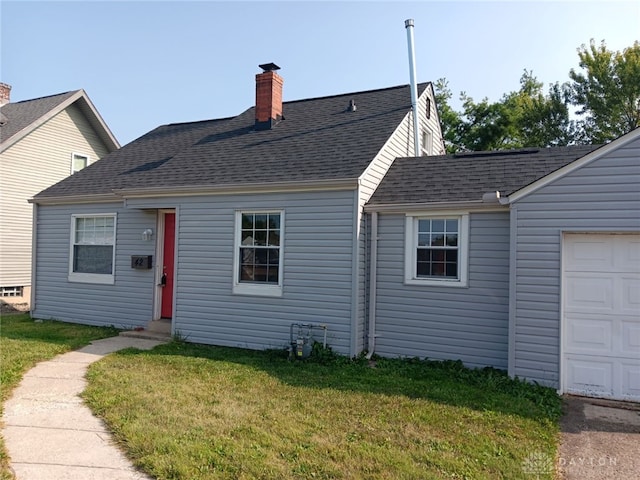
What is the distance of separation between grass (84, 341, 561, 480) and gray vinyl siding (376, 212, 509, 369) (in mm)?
308

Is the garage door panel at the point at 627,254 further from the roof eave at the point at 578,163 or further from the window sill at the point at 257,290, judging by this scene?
the window sill at the point at 257,290

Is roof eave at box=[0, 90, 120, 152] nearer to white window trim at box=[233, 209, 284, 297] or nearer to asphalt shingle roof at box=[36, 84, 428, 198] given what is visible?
asphalt shingle roof at box=[36, 84, 428, 198]

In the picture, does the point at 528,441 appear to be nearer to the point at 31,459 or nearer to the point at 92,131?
Answer: the point at 31,459

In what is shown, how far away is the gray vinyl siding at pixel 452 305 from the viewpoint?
6.93m

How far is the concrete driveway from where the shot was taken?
3.92 m

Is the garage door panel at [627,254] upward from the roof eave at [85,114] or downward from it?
downward

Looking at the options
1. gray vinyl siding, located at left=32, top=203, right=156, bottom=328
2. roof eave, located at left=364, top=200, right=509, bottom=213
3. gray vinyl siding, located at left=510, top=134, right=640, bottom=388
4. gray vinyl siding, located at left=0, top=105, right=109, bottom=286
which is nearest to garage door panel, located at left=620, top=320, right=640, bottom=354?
gray vinyl siding, located at left=510, top=134, right=640, bottom=388

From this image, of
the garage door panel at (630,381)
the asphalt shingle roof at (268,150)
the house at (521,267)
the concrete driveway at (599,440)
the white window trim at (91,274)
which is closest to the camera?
the concrete driveway at (599,440)

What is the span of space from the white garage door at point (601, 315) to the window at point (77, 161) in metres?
17.8

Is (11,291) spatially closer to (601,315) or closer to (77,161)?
(77,161)

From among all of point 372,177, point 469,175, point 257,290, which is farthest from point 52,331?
point 469,175

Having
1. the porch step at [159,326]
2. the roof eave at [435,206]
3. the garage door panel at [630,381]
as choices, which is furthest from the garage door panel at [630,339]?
the porch step at [159,326]

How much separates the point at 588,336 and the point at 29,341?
9299 millimetres

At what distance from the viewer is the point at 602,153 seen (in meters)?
5.89
